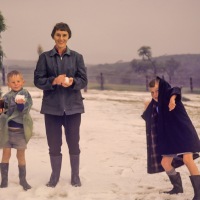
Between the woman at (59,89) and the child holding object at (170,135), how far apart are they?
0.94 meters

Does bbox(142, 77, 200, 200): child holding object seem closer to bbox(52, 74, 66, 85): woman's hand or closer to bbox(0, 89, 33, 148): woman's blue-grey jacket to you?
bbox(52, 74, 66, 85): woman's hand

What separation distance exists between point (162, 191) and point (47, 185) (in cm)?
148

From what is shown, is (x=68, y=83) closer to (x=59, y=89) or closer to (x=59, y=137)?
(x=59, y=89)

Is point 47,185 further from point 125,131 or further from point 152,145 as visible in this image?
point 125,131

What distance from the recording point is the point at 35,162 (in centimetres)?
568

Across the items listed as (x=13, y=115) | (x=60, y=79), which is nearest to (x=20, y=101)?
(x=13, y=115)

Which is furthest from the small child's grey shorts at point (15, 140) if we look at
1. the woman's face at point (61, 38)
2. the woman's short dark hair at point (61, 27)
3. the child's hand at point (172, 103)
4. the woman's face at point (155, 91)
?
the child's hand at point (172, 103)

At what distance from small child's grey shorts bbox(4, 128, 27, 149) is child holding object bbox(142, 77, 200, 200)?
1.57m

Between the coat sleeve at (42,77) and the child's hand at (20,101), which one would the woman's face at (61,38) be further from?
the child's hand at (20,101)

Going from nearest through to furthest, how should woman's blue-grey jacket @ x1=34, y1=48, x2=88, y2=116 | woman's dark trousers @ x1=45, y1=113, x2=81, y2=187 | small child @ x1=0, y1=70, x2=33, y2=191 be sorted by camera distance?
small child @ x1=0, y1=70, x2=33, y2=191
woman's blue-grey jacket @ x1=34, y1=48, x2=88, y2=116
woman's dark trousers @ x1=45, y1=113, x2=81, y2=187

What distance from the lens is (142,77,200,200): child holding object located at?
12.6 ft

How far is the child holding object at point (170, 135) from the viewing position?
385cm

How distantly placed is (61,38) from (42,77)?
1.80ft

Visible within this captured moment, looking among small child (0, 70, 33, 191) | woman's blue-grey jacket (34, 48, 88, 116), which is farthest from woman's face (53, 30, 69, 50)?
small child (0, 70, 33, 191)
